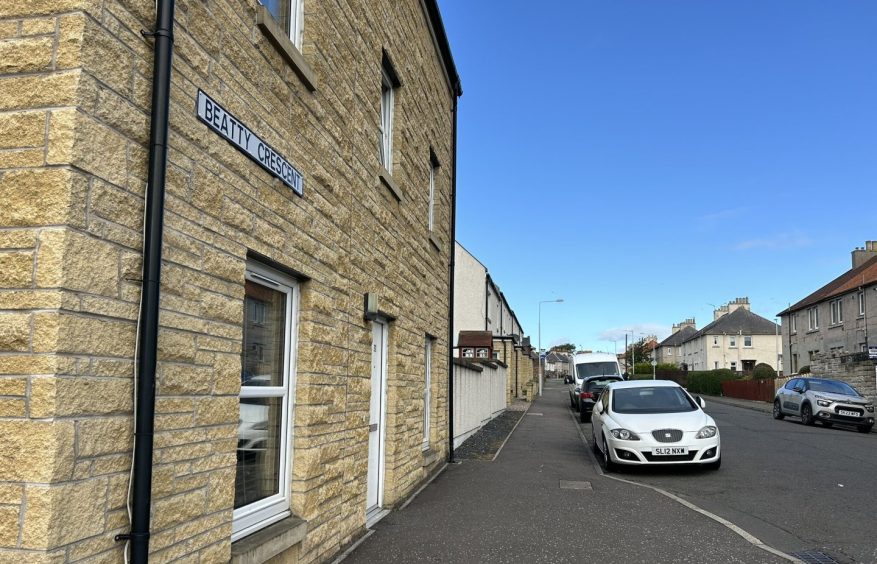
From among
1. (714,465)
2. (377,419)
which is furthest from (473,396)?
(377,419)

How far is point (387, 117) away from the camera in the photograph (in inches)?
333

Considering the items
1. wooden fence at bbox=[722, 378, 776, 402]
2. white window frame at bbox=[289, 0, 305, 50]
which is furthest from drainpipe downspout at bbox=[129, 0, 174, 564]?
wooden fence at bbox=[722, 378, 776, 402]

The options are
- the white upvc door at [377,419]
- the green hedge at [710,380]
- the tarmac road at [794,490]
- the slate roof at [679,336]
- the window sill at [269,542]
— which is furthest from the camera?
the slate roof at [679,336]

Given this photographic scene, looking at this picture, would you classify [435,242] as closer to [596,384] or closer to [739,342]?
[596,384]

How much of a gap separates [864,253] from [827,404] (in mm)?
28826

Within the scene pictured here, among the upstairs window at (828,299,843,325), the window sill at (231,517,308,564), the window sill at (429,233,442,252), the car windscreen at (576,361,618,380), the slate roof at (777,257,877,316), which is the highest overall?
the slate roof at (777,257,877,316)

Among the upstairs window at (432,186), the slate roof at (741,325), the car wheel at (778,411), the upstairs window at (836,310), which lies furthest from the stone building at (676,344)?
the upstairs window at (432,186)

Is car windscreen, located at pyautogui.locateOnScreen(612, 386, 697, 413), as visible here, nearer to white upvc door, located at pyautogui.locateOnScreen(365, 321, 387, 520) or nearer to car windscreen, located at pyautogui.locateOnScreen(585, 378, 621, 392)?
white upvc door, located at pyautogui.locateOnScreen(365, 321, 387, 520)

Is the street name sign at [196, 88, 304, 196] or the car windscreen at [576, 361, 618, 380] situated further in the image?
the car windscreen at [576, 361, 618, 380]

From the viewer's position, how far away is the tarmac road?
7129 mm

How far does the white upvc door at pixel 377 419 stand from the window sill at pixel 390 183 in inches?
56.9

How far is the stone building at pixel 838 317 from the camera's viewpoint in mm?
37531

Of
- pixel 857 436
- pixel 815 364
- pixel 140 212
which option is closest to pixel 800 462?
pixel 857 436

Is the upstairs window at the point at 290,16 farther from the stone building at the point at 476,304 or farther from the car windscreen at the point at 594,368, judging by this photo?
the car windscreen at the point at 594,368
